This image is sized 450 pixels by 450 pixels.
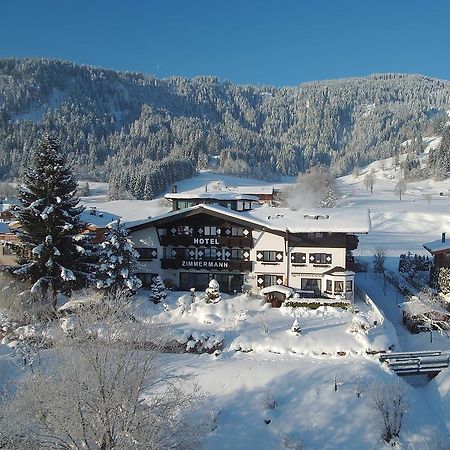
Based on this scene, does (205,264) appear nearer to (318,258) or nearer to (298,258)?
(298,258)

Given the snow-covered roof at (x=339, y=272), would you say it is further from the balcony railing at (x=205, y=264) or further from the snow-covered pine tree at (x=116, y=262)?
the snow-covered pine tree at (x=116, y=262)

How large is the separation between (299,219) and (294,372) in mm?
16029

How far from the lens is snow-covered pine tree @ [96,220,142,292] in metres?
33.0

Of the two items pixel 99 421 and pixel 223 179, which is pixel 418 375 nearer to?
pixel 99 421

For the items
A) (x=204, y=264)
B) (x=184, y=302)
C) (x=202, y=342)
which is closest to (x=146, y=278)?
(x=204, y=264)

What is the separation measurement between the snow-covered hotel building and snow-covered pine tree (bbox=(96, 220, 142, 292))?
5004 millimetres

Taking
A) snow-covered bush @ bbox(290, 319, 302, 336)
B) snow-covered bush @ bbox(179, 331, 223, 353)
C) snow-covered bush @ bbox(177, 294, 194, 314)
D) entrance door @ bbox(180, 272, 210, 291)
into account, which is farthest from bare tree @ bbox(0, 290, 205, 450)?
entrance door @ bbox(180, 272, 210, 291)

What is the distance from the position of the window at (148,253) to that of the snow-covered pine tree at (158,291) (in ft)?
12.8

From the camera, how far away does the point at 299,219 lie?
39.3 meters

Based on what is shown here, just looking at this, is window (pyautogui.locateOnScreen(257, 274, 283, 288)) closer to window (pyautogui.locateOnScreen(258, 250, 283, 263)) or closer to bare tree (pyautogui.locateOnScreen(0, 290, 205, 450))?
window (pyautogui.locateOnScreen(258, 250, 283, 263))

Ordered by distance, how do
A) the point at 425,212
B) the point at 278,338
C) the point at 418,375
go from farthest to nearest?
the point at 425,212, the point at 278,338, the point at 418,375

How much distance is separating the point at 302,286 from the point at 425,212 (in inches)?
2721

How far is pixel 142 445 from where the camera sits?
16125 millimetres

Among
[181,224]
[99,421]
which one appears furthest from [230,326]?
[99,421]
